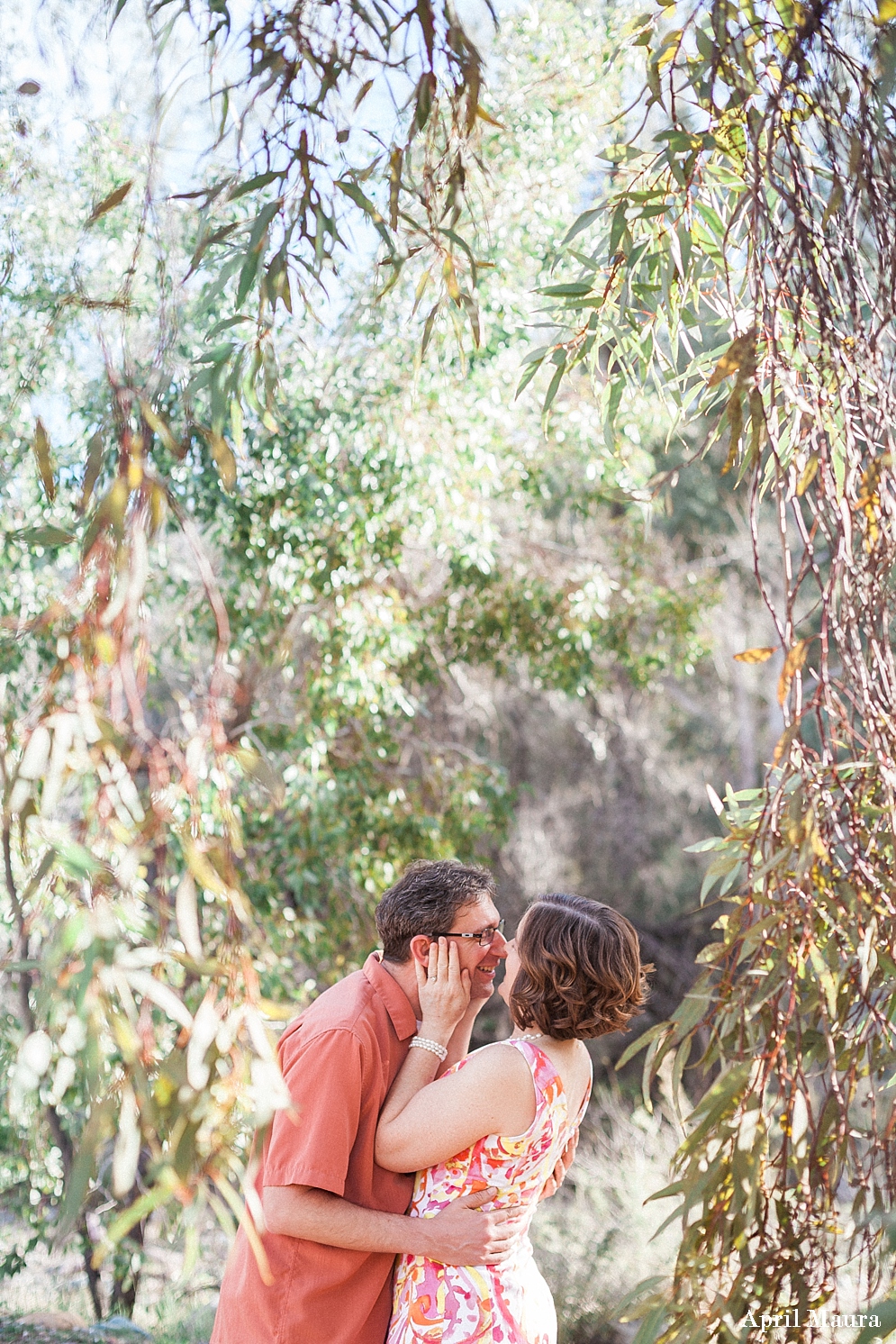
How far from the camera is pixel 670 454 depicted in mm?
Answer: 9445

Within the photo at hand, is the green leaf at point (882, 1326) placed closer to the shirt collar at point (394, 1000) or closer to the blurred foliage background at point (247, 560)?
the blurred foliage background at point (247, 560)

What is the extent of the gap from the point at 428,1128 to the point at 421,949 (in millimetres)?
263

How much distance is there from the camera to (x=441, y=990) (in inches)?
69.6

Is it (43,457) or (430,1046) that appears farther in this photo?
(430,1046)

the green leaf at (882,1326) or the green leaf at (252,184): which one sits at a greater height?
the green leaf at (252,184)

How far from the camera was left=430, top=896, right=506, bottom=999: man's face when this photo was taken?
5.96 ft

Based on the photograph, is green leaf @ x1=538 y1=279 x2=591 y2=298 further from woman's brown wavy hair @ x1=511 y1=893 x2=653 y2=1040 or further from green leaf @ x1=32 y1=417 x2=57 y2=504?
woman's brown wavy hair @ x1=511 y1=893 x2=653 y2=1040

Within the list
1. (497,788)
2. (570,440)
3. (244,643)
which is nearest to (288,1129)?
(244,643)

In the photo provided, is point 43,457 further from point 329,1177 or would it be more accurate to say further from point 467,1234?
point 467,1234

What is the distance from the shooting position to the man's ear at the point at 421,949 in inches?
70.7

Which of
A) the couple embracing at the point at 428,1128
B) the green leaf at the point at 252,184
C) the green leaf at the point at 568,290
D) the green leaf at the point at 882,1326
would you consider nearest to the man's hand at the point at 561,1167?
the couple embracing at the point at 428,1128

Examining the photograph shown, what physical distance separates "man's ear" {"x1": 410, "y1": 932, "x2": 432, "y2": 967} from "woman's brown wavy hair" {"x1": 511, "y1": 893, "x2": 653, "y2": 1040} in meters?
0.15

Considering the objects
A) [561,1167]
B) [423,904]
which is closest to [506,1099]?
[423,904]

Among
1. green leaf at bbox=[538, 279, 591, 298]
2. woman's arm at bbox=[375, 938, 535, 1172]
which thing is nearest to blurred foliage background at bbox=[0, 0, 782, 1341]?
green leaf at bbox=[538, 279, 591, 298]
